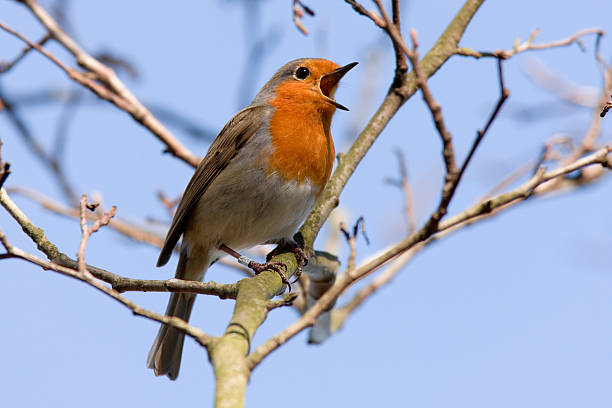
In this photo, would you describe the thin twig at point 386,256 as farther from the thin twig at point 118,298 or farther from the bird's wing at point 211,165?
the bird's wing at point 211,165

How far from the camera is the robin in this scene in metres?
4.84

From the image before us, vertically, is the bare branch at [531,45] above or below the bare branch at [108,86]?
below

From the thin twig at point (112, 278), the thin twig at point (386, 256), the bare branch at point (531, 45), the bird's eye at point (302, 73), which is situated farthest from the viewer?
the bird's eye at point (302, 73)

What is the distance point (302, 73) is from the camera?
18.6 feet

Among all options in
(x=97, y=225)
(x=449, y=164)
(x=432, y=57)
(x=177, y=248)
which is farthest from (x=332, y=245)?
(x=449, y=164)

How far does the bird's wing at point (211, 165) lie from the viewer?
5.28 meters

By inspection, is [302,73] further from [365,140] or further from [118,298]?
[118,298]

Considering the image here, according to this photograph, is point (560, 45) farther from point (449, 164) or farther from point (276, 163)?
point (449, 164)

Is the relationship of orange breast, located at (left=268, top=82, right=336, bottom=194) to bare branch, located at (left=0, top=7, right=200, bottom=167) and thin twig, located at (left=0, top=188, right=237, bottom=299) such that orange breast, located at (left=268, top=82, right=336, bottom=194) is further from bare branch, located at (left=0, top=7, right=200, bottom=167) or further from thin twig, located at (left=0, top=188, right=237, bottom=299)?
thin twig, located at (left=0, top=188, right=237, bottom=299)

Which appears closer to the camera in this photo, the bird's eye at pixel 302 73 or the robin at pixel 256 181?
the robin at pixel 256 181

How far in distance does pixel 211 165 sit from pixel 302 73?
111 cm

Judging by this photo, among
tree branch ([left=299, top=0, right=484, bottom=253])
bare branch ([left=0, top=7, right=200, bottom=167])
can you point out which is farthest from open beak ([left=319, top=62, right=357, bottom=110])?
bare branch ([left=0, top=7, right=200, bottom=167])

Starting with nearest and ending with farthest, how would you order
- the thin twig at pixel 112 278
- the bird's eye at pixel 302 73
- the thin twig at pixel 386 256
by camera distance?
1. the thin twig at pixel 386 256
2. the thin twig at pixel 112 278
3. the bird's eye at pixel 302 73

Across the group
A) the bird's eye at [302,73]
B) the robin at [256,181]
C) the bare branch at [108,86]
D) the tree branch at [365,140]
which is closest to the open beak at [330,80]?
the robin at [256,181]
